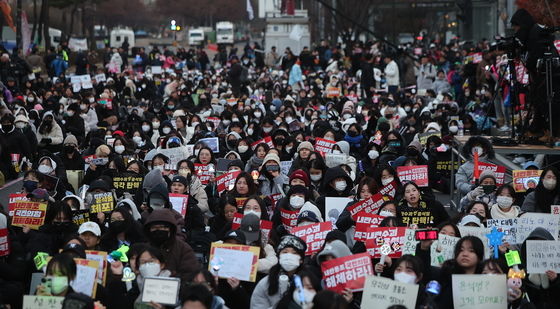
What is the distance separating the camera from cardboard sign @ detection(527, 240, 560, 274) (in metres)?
9.31

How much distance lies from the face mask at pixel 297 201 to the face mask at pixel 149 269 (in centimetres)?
341

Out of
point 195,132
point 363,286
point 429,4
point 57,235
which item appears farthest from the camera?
point 429,4

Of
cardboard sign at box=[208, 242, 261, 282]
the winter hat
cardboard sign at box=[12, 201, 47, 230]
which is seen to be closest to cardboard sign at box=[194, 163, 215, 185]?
the winter hat

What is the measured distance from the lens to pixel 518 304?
8.88m

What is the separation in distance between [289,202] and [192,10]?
105159 millimetres

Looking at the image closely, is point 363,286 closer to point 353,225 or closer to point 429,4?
point 353,225

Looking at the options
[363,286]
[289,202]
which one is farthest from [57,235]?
[363,286]

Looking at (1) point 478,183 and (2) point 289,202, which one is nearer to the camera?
(2) point 289,202

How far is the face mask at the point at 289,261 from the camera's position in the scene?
9164 millimetres

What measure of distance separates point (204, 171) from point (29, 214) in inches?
161

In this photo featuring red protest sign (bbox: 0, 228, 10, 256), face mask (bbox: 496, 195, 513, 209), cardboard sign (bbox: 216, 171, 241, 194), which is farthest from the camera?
cardboard sign (bbox: 216, 171, 241, 194)

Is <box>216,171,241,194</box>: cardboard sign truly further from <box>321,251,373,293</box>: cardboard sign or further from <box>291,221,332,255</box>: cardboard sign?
<box>321,251,373,293</box>: cardboard sign

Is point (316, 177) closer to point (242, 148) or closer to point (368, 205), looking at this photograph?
point (368, 205)

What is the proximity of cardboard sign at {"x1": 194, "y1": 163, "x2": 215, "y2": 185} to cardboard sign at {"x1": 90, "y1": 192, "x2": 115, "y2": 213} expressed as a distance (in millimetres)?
2962
